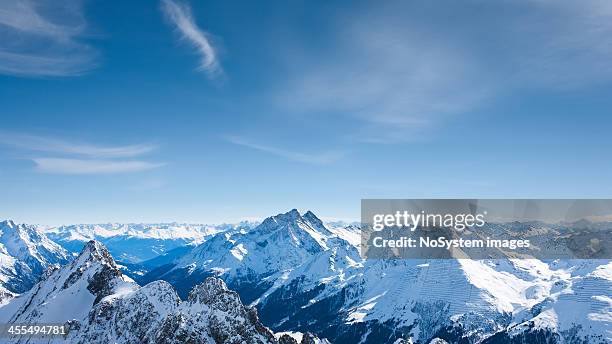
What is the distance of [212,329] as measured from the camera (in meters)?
123

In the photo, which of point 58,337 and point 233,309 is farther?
point 58,337

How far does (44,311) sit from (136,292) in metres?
62.1

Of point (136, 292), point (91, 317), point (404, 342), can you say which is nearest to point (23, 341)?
point (91, 317)

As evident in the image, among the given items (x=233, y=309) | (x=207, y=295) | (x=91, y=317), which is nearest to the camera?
(x=233, y=309)

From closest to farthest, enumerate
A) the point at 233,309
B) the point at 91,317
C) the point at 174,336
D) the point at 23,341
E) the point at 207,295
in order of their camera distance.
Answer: the point at 174,336 < the point at 233,309 < the point at 207,295 < the point at 91,317 < the point at 23,341

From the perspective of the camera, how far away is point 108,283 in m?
200

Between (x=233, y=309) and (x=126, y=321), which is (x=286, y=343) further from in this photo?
(x=126, y=321)

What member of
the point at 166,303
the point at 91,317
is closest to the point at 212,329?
the point at 166,303

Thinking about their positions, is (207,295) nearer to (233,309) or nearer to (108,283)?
(233,309)

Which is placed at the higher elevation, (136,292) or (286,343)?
(136,292)

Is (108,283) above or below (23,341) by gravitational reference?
above

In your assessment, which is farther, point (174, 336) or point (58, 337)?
point (58, 337)

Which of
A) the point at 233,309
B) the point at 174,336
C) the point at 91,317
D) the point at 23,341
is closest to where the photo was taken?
the point at 174,336

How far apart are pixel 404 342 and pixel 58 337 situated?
12129 cm
